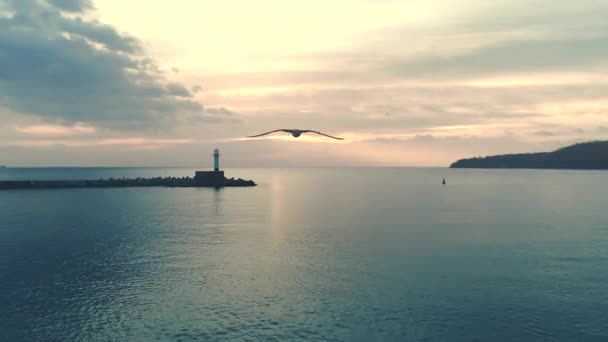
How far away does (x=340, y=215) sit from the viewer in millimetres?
66375

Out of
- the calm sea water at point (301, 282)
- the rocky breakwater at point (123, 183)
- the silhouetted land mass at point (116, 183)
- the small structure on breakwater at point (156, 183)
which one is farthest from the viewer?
the small structure on breakwater at point (156, 183)

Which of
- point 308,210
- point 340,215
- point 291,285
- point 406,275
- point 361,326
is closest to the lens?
point 361,326

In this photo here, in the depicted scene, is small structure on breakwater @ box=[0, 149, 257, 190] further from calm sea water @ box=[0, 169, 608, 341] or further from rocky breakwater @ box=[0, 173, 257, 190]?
calm sea water @ box=[0, 169, 608, 341]

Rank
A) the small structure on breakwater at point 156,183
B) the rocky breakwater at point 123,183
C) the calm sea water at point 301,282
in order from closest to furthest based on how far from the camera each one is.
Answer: the calm sea water at point 301,282 → the rocky breakwater at point 123,183 → the small structure on breakwater at point 156,183

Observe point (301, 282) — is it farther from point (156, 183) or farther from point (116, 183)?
point (116, 183)

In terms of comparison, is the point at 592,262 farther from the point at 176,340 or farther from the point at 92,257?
the point at 92,257

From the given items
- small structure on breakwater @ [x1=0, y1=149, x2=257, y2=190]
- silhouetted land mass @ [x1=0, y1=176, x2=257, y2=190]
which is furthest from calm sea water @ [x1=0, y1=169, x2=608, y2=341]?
silhouetted land mass @ [x1=0, y1=176, x2=257, y2=190]

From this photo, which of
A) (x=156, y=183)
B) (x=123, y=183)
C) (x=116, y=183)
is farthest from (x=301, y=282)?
(x=116, y=183)

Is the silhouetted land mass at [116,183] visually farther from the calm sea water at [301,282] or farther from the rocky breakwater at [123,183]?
the calm sea water at [301,282]

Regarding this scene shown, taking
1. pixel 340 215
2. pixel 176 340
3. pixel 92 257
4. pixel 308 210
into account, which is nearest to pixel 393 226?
pixel 340 215

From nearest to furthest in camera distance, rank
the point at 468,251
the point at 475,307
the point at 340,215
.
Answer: the point at 475,307 < the point at 468,251 < the point at 340,215

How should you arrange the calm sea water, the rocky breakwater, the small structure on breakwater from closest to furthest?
the calm sea water
the rocky breakwater
the small structure on breakwater

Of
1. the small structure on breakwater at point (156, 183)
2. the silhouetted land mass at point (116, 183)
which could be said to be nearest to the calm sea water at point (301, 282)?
the small structure on breakwater at point (156, 183)

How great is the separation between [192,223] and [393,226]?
25.0 m
